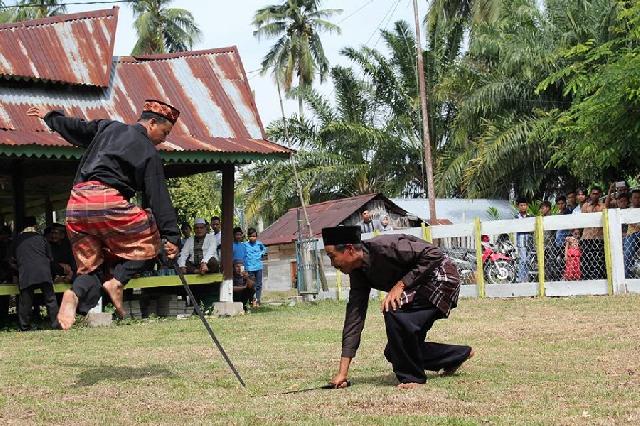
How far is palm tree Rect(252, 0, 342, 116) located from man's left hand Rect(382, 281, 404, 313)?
39852 millimetres

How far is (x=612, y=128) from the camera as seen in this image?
66.5 ft

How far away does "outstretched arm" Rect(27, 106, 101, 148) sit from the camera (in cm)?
759

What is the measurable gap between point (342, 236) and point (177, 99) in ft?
34.1

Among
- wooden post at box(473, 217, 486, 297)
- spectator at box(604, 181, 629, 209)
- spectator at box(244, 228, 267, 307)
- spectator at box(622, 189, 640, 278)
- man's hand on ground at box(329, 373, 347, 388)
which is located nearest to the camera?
man's hand on ground at box(329, 373, 347, 388)

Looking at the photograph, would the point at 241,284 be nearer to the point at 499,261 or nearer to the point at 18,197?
the point at 18,197

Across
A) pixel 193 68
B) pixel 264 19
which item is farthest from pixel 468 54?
pixel 193 68

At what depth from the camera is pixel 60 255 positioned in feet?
51.1

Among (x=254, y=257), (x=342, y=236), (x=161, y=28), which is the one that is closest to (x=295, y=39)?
(x=161, y=28)

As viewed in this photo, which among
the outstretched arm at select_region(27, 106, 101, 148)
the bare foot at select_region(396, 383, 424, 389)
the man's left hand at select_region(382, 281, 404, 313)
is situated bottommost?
the bare foot at select_region(396, 383, 424, 389)

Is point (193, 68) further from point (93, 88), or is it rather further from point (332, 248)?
point (332, 248)

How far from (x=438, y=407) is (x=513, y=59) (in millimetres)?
26139

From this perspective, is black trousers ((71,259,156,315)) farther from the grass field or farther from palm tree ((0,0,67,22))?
palm tree ((0,0,67,22))

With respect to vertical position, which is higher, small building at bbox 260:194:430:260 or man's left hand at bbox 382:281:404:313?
small building at bbox 260:194:430:260

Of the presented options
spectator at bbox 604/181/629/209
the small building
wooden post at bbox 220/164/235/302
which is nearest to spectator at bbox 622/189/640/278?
spectator at bbox 604/181/629/209
